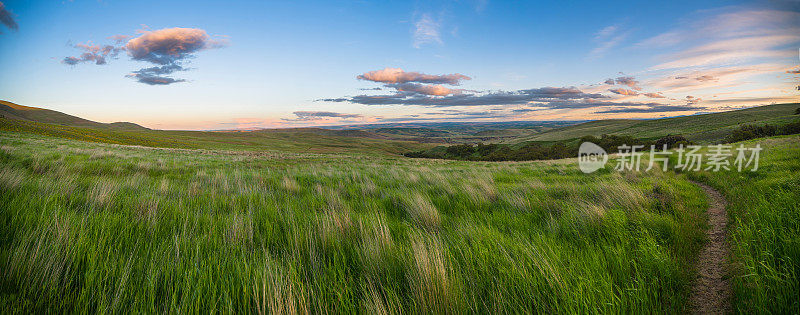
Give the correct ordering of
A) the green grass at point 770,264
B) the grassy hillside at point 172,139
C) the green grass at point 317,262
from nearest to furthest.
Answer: the green grass at point 317,262, the green grass at point 770,264, the grassy hillside at point 172,139

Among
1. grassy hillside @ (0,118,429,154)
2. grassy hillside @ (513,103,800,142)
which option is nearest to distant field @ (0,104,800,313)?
grassy hillside @ (0,118,429,154)

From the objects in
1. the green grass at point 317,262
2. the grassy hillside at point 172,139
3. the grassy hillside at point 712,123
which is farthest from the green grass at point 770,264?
the grassy hillside at point 172,139

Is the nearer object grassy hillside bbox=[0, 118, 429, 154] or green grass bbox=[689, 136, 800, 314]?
green grass bbox=[689, 136, 800, 314]

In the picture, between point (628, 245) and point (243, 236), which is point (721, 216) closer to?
point (628, 245)

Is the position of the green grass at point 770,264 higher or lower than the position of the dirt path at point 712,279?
higher

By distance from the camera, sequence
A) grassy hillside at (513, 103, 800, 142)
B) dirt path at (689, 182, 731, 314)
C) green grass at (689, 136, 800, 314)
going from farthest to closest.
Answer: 1. grassy hillside at (513, 103, 800, 142)
2. dirt path at (689, 182, 731, 314)
3. green grass at (689, 136, 800, 314)

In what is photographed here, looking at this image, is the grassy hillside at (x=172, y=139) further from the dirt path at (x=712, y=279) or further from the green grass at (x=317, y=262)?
the dirt path at (x=712, y=279)

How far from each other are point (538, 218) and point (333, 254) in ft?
8.78

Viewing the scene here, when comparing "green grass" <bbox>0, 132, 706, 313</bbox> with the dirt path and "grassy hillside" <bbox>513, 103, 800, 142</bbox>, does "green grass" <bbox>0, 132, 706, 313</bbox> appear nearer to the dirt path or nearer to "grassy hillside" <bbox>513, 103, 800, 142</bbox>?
the dirt path

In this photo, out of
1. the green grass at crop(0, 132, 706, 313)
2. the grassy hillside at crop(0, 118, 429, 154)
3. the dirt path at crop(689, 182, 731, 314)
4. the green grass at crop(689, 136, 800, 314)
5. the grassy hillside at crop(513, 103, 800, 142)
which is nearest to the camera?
the green grass at crop(0, 132, 706, 313)

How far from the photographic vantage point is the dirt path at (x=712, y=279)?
1.86 m

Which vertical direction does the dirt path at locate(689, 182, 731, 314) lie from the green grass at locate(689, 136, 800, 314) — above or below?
below

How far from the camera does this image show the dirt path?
6.10 ft

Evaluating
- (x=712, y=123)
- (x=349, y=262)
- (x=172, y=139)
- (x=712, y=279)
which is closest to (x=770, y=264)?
(x=712, y=279)
